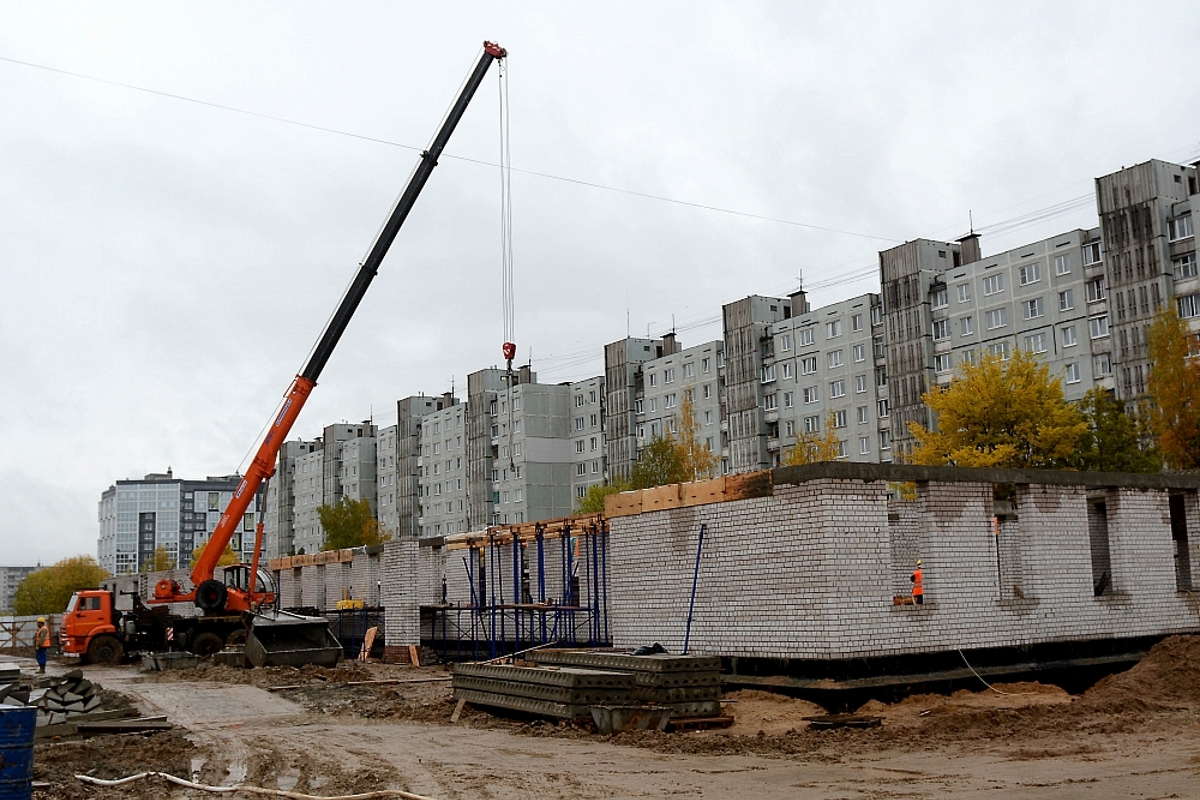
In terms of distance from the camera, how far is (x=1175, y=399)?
36.4m

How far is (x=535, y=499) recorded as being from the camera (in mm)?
82062

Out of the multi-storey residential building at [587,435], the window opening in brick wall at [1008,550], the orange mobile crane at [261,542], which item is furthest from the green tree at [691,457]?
the window opening in brick wall at [1008,550]

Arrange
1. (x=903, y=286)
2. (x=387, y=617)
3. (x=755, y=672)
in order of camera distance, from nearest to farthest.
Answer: (x=755, y=672) < (x=387, y=617) < (x=903, y=286)

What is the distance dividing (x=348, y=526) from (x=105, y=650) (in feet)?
155

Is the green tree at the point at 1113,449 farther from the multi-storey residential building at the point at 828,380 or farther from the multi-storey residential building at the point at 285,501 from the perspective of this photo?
the multi-storey residential building at the point at 285,501

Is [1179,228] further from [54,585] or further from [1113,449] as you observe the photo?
[54,585]

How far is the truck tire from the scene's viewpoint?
2898 cm

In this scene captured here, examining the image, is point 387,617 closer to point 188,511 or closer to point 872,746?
point 872,746

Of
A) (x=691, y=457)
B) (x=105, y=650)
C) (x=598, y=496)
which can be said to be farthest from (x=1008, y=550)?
(x=598, y=496)

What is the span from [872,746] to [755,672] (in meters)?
3.50

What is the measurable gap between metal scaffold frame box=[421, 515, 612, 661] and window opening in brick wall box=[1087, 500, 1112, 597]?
8.47m

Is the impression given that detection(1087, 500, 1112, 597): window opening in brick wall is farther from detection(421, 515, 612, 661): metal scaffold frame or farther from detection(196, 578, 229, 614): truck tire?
detection(196, 578, 229, 614): truck tire

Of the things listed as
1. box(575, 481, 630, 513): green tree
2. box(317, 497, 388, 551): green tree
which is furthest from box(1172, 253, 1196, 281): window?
box(317, 497, 388, 551): green tree

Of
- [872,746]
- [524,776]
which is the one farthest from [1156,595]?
[524,776]
